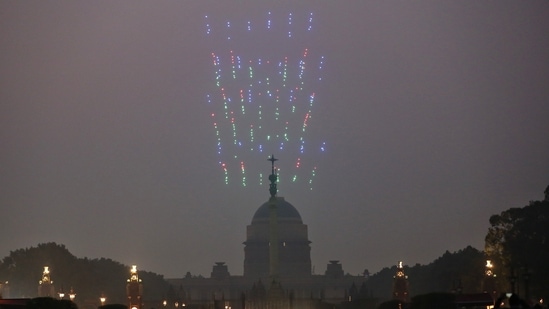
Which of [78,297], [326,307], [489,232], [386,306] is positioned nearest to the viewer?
[386,306]

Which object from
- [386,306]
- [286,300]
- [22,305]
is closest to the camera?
[22,305]

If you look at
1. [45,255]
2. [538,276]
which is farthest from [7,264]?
[538,276]

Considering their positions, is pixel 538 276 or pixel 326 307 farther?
pixel 326 307

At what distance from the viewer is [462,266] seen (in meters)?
148

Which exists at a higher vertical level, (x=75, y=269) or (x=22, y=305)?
(x=75, y=269)

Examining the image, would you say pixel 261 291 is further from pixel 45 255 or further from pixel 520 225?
pixel 520 225

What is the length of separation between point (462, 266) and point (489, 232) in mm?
36825

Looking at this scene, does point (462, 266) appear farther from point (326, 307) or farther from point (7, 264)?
point (7, 264)

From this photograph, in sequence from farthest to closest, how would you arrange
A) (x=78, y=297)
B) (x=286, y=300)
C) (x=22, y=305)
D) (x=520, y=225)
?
1. (x=286, y=300)
2. (x=78, y=297)
3. (x=520, y=225)
4. (x=22, y=305)

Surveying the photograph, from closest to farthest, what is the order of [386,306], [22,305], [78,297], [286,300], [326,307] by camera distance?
[22,305] < [386,306] < [326,307] < [78,297] < [286,300]

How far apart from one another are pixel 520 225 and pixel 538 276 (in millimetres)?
8857

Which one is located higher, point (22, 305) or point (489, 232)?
point (489, 232)

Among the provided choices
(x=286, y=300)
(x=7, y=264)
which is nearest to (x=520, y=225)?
(x=286, y=300)

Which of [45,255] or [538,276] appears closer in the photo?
[538,276]
